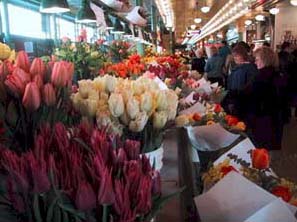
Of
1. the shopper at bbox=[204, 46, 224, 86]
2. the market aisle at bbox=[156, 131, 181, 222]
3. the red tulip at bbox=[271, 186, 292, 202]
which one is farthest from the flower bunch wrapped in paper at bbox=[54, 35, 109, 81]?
the shopper at bbox=[204, 46, 224, 86]

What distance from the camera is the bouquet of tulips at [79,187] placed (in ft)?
2.48

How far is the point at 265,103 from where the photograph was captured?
4887mm

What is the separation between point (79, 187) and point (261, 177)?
0.72 m

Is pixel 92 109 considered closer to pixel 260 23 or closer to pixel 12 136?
pixel 12 136

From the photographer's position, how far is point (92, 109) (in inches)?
54.1

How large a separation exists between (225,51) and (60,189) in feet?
28.2

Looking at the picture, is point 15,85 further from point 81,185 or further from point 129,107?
point 81,185

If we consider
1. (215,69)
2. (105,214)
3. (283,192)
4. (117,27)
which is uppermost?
(117,27)

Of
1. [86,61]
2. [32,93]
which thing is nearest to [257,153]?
[32,93]

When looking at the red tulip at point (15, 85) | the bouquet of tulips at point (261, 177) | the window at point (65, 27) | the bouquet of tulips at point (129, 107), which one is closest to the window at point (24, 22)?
the window at point (65, 27)

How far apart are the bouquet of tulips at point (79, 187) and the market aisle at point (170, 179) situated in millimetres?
207

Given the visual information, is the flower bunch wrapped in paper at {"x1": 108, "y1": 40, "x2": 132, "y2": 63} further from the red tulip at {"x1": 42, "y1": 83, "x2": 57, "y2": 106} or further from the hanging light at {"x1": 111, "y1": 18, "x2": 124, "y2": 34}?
the red tulip at {"x1": 42, "y1": 83, "x2": 57, "y2": 106}

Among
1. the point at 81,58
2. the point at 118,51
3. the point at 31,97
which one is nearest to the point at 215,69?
the point at 118,51

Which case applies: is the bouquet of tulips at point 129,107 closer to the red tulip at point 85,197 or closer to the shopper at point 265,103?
the red tulip at point 85,197
